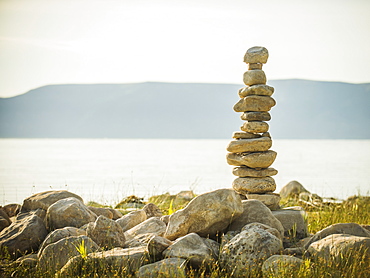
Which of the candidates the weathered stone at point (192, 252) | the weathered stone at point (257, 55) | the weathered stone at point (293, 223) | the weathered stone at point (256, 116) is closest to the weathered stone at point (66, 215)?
the weathered stone at point (192, 252)

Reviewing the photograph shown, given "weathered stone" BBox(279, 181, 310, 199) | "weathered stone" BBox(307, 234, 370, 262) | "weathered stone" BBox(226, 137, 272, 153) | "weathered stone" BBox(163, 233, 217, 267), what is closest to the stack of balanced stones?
"weathered stone" BBox(226, 137, 272, 153)

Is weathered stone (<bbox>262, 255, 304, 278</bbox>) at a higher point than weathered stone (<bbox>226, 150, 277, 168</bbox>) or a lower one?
lower

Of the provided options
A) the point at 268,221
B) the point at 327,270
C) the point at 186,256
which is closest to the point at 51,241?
the point at 186,256

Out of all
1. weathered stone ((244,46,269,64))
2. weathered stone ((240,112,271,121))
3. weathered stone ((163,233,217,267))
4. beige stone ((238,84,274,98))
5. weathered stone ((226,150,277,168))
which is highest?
weathered stone ((244,46,269,64))

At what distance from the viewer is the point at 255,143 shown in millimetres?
9758

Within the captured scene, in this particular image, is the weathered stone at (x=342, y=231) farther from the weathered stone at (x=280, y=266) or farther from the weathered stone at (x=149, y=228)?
the weathered stone at (x=149, y=228)

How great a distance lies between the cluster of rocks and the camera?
635 centimetres

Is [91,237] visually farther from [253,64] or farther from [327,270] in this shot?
[253,64]

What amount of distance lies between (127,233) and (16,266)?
1991 mm

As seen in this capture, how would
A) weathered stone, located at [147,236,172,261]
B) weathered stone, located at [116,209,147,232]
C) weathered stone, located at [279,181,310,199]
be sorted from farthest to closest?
1. weathered stone, located at [279,181,310,199]
2. weathered stone, located at [116,209,147,232]
3. weathered stone, located at [147,236,172,261]

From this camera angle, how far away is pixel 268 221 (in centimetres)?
798

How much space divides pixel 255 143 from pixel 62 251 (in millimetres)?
4533

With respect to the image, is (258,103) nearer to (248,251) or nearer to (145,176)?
(248,251)

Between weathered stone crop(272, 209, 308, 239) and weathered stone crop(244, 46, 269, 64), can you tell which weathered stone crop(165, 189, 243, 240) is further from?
weathered stone crop(244, 46, 269, 64)
